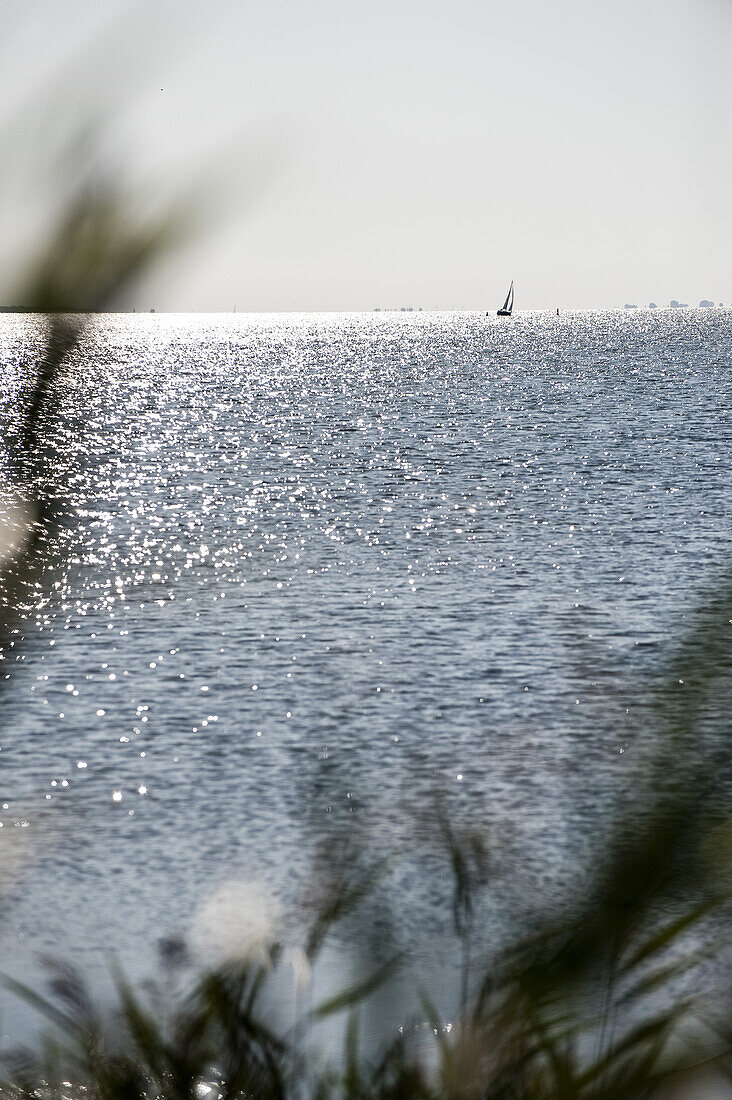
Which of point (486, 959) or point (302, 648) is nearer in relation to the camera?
point (486, 959)

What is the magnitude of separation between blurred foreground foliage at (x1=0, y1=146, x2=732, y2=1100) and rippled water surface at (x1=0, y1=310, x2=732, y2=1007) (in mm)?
50

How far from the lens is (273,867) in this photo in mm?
13141

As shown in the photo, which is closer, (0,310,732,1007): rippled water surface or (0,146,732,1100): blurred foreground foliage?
(0,146,732,1100): blurred foreground foliage

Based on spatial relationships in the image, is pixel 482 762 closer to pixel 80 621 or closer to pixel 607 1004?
pixel 80 621

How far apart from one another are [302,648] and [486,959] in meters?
21.1

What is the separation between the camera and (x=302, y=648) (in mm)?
22422

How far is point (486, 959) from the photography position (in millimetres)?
1383

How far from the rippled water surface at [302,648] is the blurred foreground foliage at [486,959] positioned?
0.16 ft

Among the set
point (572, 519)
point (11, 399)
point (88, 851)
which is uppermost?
point (11, 399)

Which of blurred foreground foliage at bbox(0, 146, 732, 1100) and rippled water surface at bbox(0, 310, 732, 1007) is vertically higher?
blurred foreground foliage at bbox(0, 146, 732, 1100)

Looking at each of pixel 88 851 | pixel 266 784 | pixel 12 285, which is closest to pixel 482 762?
pixel 266 784

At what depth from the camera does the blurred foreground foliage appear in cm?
90

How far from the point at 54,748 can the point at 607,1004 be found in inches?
659

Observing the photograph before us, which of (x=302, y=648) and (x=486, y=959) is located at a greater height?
(x=486, y=959)
